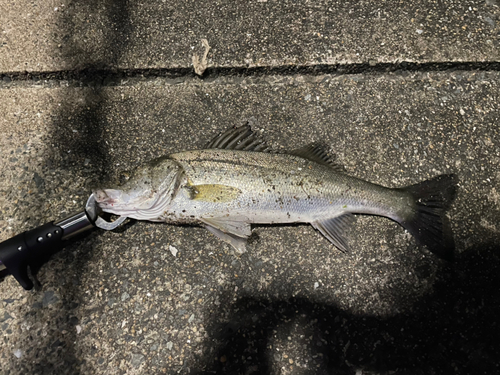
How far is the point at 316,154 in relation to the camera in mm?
2715

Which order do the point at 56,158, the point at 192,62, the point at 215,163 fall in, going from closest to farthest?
the point at 215,163 → the point at 56,158 → the point at 192,62

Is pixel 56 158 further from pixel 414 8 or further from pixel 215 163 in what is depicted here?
pixel 414 8

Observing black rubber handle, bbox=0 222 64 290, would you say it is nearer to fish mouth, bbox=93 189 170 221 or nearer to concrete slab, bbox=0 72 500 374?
concrete slab, bbox=0 72 500 374

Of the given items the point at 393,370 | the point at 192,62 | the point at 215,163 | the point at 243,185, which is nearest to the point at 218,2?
the point at 192,62

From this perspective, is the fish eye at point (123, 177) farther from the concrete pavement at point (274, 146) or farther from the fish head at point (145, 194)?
the concrete pavement at point (274, 146)

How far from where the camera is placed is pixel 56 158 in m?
2.81

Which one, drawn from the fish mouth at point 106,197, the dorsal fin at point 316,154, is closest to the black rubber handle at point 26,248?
the fish mouth at point 106,197

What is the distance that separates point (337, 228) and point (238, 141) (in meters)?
1.17

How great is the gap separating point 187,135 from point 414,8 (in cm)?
277

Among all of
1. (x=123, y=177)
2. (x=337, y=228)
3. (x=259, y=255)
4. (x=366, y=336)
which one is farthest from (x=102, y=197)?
(x=366, y=336)

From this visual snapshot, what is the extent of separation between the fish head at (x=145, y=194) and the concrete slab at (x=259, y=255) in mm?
259

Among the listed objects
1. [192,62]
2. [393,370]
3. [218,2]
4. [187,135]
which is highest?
[218,2]

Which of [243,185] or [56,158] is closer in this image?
[243,185]

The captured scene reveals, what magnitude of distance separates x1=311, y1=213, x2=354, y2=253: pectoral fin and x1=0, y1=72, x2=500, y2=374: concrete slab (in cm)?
10
